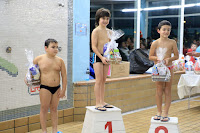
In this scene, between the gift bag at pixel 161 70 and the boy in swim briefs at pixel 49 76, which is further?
the gift bag at pixel 161 70

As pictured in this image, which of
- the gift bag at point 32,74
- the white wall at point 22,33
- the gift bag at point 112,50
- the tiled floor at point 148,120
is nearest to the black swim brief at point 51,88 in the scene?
the gift bag at point 32,74

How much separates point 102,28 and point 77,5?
1796 mm

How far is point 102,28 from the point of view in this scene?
439 centimetres

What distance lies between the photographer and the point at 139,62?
7.77 m

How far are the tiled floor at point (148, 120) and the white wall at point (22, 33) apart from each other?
32.0 inches

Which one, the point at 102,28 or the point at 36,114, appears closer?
the point at 102,28

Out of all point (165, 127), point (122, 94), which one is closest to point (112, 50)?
point (165, 127)

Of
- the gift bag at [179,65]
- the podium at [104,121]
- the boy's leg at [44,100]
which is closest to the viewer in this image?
the boy's leg at [44,100]

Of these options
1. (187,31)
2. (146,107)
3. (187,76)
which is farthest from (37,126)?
(187,31)

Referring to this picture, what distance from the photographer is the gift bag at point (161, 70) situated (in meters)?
4.32

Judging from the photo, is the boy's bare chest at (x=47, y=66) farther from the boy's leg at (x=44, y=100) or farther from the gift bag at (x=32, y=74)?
the boy's leg at (x=44, y=100)

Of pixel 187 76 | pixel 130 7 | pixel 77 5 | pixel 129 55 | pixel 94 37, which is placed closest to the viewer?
pixel 94 37

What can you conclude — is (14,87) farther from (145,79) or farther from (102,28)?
(145,79)

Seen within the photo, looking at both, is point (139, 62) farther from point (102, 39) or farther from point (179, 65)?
point (102, 39)
